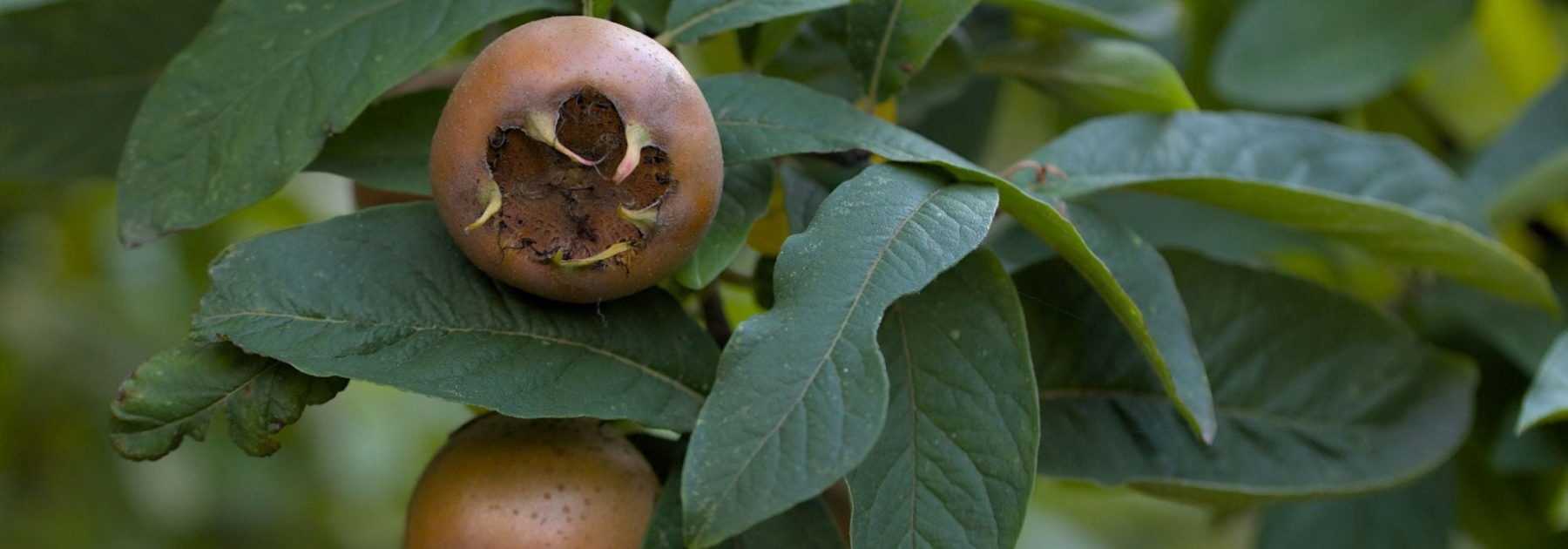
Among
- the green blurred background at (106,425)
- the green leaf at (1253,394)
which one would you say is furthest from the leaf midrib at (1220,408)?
the green blurred background at (106,425)

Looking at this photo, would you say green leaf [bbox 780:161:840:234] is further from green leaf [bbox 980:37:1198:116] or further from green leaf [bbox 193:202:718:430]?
green leaf [bbox 980:37:1198:116]

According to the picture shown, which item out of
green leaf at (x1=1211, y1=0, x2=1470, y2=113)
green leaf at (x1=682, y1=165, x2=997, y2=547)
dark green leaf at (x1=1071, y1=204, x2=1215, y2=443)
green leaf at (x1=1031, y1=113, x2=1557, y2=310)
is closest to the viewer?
green leaf at (x1=682, y1=165, x2=997, y2=547)

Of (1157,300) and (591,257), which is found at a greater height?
(591,257)

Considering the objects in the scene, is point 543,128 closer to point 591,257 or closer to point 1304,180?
point 591,257

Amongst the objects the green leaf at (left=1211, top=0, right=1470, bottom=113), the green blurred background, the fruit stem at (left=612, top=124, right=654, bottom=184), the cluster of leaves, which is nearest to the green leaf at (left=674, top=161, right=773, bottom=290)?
the cluster of leaves

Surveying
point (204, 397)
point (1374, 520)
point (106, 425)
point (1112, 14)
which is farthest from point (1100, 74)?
point (106, 425)

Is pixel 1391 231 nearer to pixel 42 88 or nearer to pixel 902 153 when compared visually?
pixel 902 153

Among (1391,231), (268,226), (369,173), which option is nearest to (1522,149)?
(1391,231)
